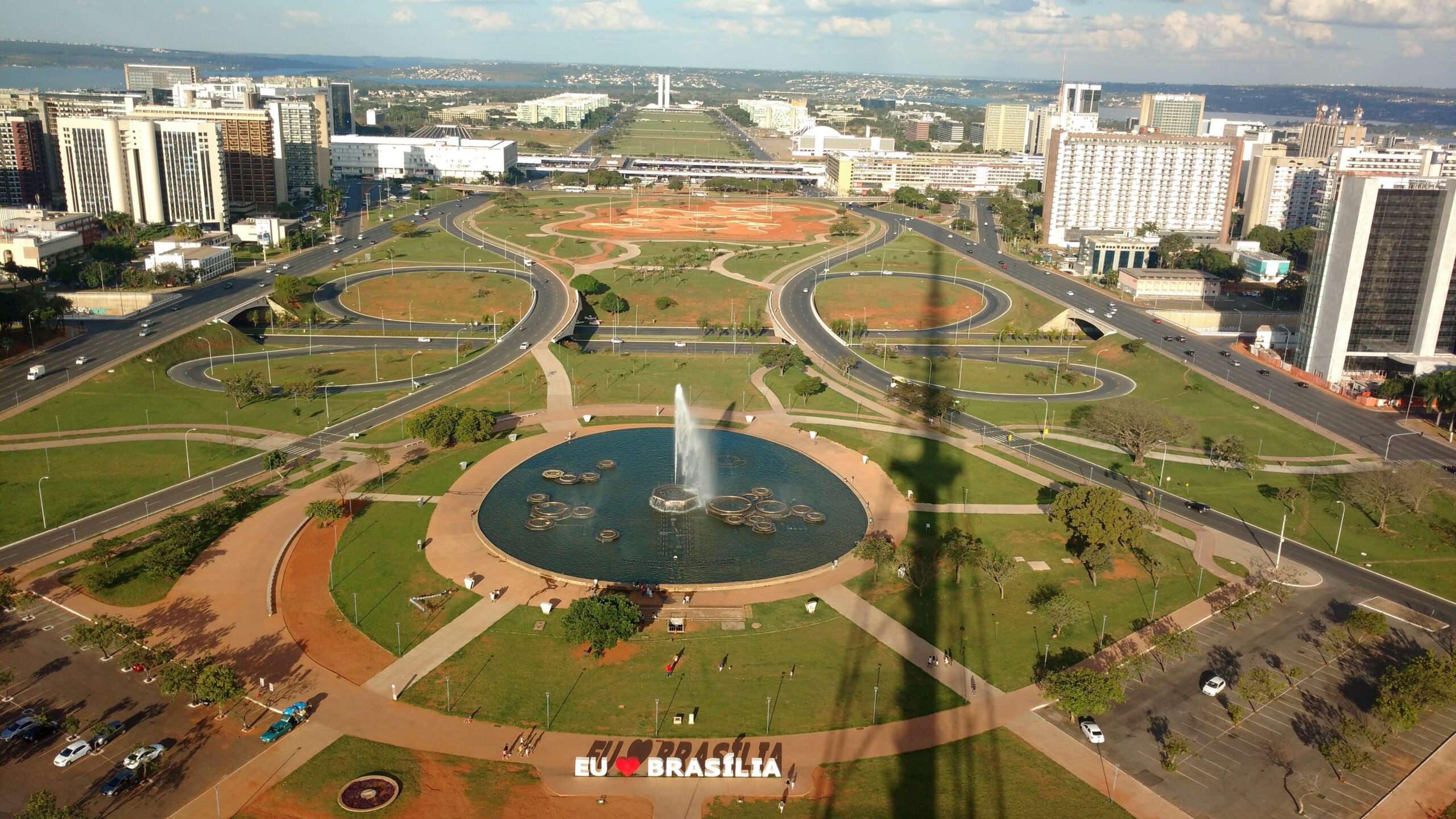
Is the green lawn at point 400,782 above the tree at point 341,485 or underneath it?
underneath

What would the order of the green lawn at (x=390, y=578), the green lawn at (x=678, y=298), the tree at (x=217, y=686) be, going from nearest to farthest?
1. the tree at (x=217, y=686)
2. the green lawn at (x=390, y=578)
3. the green lawn at (x=678, y=298)

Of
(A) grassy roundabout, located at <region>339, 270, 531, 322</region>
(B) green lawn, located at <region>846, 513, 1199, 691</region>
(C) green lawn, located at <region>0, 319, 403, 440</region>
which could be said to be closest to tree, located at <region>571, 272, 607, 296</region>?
(A) grassy roundabout, located at <region>339, 270, 531, 322</region>

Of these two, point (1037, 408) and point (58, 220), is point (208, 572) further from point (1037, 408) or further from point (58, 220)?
point (58, 220)

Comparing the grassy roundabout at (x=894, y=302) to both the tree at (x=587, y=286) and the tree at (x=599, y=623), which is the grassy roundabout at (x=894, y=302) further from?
the tree at (x=599, y=623)

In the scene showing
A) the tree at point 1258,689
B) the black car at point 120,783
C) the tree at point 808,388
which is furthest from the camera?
the tree at point 808,388

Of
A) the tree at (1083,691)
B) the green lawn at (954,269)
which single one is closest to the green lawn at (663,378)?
the green lawn at (954,269)

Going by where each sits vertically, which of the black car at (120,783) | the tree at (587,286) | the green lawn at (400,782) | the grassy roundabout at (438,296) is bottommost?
the green lawn at (400,782)
